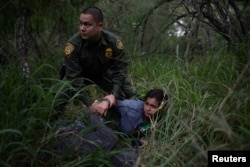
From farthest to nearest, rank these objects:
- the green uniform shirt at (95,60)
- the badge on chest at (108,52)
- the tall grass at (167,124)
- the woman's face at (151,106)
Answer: the badge on chest at (108,52)
the green uniform shirt at (95,60)
the woman's face at (151,106)
the tall grass at (167,124)

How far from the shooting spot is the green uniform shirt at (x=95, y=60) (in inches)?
125

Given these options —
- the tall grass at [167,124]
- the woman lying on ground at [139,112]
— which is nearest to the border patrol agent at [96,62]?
the woman lying on ground at [139,112]

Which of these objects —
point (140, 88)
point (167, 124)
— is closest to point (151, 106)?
point (167, 124)

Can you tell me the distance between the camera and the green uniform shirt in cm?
319

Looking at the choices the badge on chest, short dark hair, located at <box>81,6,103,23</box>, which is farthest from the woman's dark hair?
short dark hair, located at <box>81,6,103,23</box>

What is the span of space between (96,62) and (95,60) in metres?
0.03

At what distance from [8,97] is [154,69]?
212 centimetres

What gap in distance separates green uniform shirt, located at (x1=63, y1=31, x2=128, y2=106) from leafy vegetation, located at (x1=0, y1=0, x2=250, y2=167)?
0.69 ft

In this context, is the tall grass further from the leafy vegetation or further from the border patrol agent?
the border patrol agent

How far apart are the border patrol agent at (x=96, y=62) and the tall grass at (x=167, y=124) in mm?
245

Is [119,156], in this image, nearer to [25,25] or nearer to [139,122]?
[139,122]

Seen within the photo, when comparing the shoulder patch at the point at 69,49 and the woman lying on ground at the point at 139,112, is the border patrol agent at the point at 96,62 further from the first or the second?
the woman lying on ground at the point at 139,112

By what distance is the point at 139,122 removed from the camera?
3051 millimetres

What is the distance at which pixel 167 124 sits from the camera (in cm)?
287
